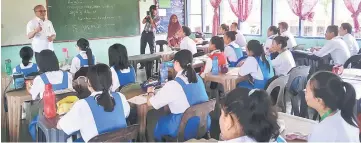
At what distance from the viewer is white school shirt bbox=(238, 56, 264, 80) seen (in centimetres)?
391

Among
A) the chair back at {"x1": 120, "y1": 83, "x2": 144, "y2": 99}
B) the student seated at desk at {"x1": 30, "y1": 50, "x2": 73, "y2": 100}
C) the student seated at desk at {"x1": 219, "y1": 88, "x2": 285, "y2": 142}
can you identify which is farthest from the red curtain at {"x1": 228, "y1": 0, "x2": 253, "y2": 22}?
the student seated at desk at {"x1": 219, "y1": 88, "x2": 285, "y2": 142}

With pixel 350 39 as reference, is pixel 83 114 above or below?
below

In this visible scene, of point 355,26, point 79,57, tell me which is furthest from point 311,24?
point 79,57

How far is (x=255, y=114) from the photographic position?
1.55 meters

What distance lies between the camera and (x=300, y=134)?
2107 mm

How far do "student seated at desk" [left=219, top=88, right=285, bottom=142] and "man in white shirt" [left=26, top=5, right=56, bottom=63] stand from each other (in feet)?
14.6

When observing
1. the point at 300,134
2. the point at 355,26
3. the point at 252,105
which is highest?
the point at 355,26

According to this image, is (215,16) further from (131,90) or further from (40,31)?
(131,90)

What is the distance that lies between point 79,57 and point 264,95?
133 inches

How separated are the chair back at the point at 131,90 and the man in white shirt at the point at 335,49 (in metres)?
3.28

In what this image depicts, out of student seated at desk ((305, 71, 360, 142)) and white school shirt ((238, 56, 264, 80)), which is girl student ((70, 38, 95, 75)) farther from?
student seated at desk ((305, 71, 360, 142))

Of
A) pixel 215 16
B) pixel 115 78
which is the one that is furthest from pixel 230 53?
pixel 215 16

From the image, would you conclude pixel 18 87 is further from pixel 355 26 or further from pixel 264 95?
pixel 355 26

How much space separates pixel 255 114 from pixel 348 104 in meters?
0.54
